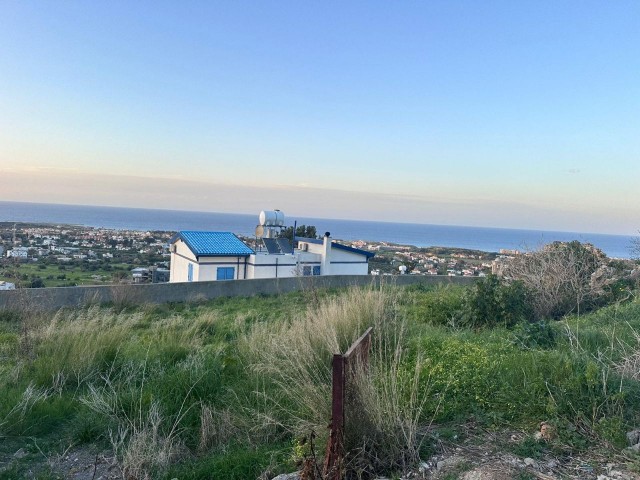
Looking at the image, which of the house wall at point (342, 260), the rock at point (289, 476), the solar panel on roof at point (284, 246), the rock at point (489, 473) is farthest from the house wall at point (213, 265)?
the rock at point (489, 473)

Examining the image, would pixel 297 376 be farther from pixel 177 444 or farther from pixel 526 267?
pixel 526 267

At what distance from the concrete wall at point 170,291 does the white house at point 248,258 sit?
2741mm

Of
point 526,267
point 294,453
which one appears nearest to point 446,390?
point 294,453

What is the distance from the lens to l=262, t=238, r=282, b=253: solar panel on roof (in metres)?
27.1

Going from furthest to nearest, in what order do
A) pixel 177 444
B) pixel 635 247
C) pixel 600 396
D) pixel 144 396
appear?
pixel 635 247, pixel 144 396, pixel 177 444, pixel 600 396

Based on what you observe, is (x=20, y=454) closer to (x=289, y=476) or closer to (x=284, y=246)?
(x=289, y=476)

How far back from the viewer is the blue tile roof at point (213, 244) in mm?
24422

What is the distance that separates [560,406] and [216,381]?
3688 millimetres

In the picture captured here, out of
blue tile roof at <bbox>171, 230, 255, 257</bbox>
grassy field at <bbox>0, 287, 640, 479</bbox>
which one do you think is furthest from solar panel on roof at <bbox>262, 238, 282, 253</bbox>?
grassy field at <bbox>0, 287, 640, 479</bbox>

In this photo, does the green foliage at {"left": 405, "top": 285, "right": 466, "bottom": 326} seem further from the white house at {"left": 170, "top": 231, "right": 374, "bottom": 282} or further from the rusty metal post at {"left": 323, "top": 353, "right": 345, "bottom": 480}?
the white house at {"left": 170, "top": 231, "right": 374, "bottom": 282}

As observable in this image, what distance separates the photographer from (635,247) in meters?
14.9

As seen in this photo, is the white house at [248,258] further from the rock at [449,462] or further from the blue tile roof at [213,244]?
the rock at [449,462]

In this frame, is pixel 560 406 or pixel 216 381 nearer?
pixel 560 406

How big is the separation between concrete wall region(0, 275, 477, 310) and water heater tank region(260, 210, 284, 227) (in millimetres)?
8741
